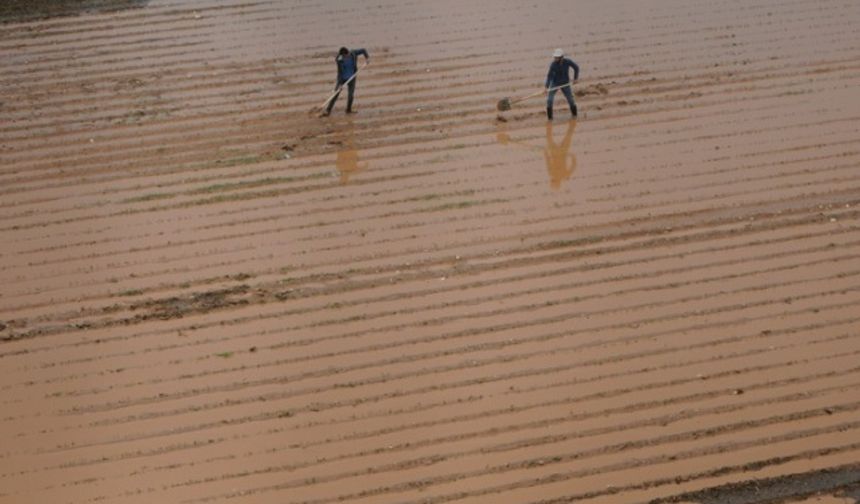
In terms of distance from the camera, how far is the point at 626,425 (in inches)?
404

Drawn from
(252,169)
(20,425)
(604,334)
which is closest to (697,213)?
(604,334)

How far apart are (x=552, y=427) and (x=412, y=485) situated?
1.24 metres

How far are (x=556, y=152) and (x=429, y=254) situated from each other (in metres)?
2.42

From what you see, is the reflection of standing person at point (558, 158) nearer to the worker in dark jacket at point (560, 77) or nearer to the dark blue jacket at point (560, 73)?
the worker in dark jacket at point (560, 77)

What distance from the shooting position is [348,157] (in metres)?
14.2

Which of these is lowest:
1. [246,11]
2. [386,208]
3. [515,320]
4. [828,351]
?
[828,351]

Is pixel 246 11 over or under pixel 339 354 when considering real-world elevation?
over

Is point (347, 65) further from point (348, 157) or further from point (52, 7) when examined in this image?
point (52, 7)

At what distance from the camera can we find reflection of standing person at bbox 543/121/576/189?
1366 cm

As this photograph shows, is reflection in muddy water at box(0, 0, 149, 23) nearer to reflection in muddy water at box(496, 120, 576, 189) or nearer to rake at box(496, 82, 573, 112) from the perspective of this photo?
rake at box(496, 82, 573, 112)

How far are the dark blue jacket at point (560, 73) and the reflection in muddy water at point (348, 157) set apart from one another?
2.22 meters

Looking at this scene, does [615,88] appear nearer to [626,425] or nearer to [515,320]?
[515,320]

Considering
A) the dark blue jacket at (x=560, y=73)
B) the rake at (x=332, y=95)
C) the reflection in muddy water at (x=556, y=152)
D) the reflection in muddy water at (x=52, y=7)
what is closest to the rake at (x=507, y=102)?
the dark blue jacket at (x=560, y=73)

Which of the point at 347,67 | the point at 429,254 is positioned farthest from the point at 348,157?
the point at 429,254
